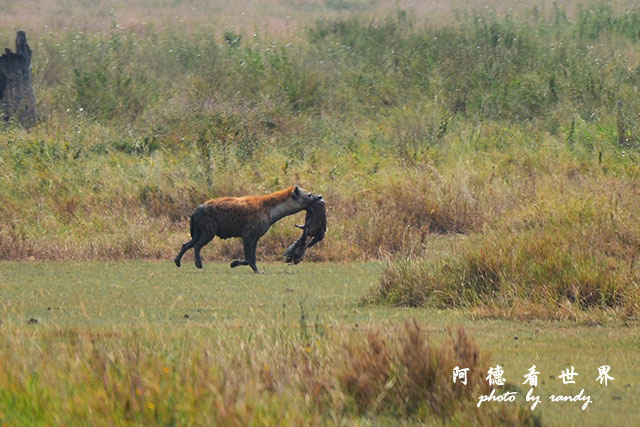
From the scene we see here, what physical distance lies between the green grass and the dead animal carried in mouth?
11.4 inches

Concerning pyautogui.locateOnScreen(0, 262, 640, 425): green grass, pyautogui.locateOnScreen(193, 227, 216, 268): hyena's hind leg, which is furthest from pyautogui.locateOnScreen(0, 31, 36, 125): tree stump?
pyautogui.locateOnScreen(193, 227, 216, 268): hyena's hind leg

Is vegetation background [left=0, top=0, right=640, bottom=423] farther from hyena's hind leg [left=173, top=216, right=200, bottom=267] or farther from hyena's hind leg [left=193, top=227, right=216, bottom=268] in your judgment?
hyena's hind leg [left=193, top=227, right=216, bottom=268]

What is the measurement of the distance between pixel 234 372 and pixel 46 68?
28793mm

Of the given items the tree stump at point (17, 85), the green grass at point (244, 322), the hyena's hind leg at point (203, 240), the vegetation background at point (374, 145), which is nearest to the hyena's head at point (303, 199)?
the green grass at point (244, 322)

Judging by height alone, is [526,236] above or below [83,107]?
above

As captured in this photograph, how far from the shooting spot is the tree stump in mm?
29422

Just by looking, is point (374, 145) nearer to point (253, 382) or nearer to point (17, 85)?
point (17, 85)

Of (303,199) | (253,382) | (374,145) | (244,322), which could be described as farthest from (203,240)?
(374,145)

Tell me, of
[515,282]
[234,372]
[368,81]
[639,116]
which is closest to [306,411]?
[234,372]

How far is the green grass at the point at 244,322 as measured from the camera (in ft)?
28.0

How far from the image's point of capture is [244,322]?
11266 mm

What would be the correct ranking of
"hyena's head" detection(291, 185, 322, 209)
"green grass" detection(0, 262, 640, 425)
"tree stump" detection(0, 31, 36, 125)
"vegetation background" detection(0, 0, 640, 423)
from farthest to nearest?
"tree stump" detection(0, 31, 36, 125), "hyena's head" detection(291, 185, 322, 209), "vegetation background" detection(0, 0, 640, 423), "green grass" detection(0, 262, 640, 425)

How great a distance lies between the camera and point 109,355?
806 cm

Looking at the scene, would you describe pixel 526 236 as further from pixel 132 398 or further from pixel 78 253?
pixel 78 253
